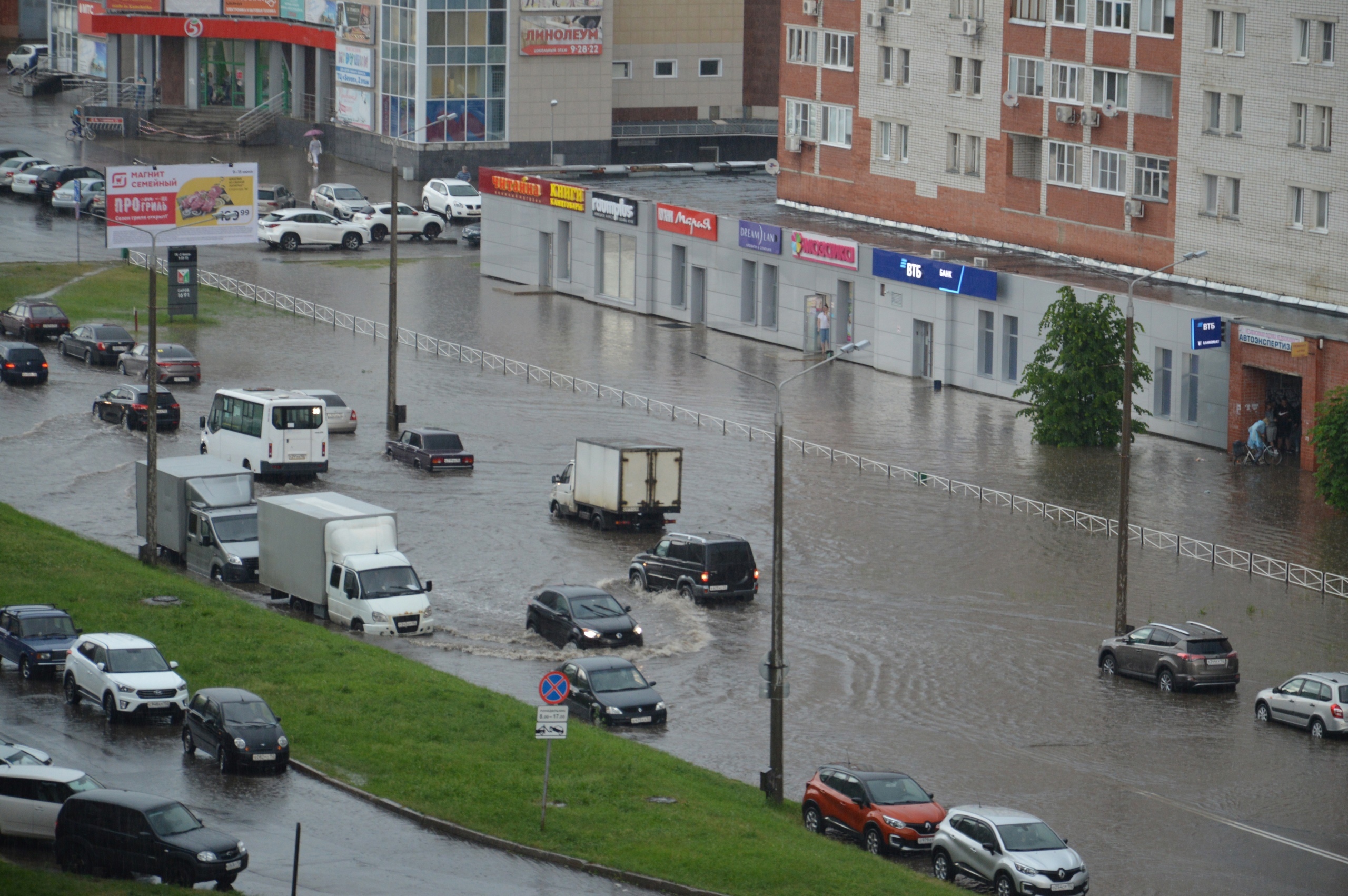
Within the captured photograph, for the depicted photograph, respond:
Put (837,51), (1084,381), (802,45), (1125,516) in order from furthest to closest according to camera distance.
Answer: (802,45) < (837,51) < (1084,381) < (1125,516)

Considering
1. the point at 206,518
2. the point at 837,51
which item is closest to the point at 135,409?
the point at 206,518

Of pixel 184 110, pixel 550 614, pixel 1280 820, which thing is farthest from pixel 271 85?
pixel 1280 820

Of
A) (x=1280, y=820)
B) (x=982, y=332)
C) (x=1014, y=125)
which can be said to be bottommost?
(x=1280, y=820)

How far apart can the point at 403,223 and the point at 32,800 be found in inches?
2885

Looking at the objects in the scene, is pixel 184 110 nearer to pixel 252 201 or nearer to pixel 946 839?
pixel 252 201

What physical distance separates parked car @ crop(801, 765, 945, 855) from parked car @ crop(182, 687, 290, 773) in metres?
8.79

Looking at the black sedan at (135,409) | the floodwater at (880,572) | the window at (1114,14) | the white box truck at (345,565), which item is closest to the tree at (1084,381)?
the floodwater at (880,572)

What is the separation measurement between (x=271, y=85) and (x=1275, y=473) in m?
78.2

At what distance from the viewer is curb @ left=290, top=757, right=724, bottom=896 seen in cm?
3145

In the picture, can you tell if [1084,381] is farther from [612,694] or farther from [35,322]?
[35,322]

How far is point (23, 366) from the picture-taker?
69.6m

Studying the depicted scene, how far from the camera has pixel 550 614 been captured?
4594 centimetres

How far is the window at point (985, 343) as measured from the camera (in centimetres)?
7444

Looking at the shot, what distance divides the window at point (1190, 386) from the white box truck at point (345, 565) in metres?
29.1
